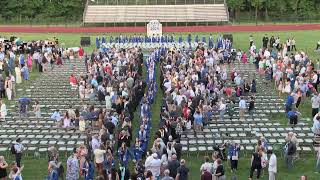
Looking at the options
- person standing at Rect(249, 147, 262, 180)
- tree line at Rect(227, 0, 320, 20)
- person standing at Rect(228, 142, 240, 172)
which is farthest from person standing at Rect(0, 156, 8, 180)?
tree line at Rect(227, 0, 320, 20)

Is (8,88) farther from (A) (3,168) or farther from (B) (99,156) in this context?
(B) (99,156)

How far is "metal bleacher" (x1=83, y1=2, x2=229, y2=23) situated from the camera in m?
70.6

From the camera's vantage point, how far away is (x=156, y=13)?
237ft

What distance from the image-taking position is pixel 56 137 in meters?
22.0

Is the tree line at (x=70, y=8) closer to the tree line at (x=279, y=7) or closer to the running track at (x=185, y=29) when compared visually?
the tree line at (x=279, y=7)

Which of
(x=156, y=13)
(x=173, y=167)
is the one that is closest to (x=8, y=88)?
(x=173, y=167)

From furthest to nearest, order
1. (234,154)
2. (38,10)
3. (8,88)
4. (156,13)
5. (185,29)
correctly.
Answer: (38,10), (156,13), (185,29), (8,88), (234,154)

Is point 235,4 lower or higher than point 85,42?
higher

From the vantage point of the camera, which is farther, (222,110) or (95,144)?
(222,110)

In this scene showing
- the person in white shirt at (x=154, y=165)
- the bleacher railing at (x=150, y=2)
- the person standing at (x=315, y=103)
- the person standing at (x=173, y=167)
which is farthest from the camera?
the bleacher railing at (x=150, y=2)

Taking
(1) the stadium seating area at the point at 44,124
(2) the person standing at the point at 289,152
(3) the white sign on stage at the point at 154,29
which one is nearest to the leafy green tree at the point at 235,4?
(3) the white sign on stage at the point at 154,29

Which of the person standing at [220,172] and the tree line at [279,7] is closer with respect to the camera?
the person standing at [220,172]

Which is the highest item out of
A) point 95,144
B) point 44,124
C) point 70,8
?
point 70,8

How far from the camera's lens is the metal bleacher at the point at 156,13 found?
70.6 meters
